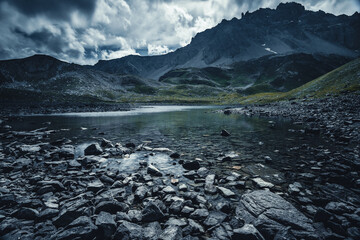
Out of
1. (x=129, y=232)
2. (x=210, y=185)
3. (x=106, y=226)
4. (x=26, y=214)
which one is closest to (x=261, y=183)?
(x=210, y=185)

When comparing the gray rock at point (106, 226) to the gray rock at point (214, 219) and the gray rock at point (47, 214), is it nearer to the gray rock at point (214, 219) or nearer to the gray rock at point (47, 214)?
the gray rock at point (47, 214)

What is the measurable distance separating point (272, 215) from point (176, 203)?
3.51m

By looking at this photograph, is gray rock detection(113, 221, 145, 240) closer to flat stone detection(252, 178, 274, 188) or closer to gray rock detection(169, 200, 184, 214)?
gray rock detection(169, 200, 184, 214)

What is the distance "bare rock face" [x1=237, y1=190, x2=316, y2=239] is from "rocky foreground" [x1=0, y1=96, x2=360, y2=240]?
3cm

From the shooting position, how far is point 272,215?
595 cm

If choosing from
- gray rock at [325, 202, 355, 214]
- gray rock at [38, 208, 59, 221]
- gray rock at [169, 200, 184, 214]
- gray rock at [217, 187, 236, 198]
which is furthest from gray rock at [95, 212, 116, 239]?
gray rock at [325, 202, 355, 214]

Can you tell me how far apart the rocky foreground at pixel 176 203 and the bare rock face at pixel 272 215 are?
3cm

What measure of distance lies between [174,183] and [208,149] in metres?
7.59

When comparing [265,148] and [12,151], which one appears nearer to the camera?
[12,151]

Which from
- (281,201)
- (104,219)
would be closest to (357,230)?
(281,201)

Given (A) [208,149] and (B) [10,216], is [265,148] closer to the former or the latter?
(A) [208,149]

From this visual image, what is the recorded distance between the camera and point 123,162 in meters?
12.2

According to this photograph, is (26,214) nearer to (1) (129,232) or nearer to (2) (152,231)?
(1) (129,232)

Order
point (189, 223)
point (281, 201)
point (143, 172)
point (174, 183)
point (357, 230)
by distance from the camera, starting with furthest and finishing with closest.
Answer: point (143, 172) → point (174, 183) → point (281, 201) → point (189, 223) → point (357, 230)
